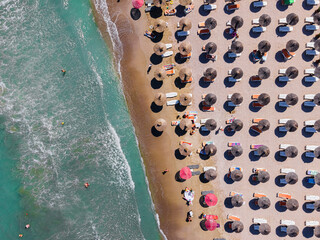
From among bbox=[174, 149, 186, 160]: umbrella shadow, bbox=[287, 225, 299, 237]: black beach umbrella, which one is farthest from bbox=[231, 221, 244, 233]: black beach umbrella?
bbox=[174, 149, 186, 160]: umbrella shadow

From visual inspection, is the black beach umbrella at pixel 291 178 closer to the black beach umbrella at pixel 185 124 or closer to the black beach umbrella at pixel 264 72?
the black beach umbrella at pixel 264 72

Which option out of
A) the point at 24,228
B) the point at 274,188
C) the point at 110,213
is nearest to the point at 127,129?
the point at 110,213

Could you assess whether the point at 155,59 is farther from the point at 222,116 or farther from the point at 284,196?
the point at 284,196

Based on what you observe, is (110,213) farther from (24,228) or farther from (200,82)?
(200,82)

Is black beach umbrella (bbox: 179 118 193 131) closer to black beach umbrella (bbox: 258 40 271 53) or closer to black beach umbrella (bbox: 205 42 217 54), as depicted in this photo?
black beach umbrella (bbox: 205 42 217 54)

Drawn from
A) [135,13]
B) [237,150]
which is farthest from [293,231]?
[135,13]

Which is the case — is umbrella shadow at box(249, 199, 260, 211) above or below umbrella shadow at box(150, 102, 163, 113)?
below
